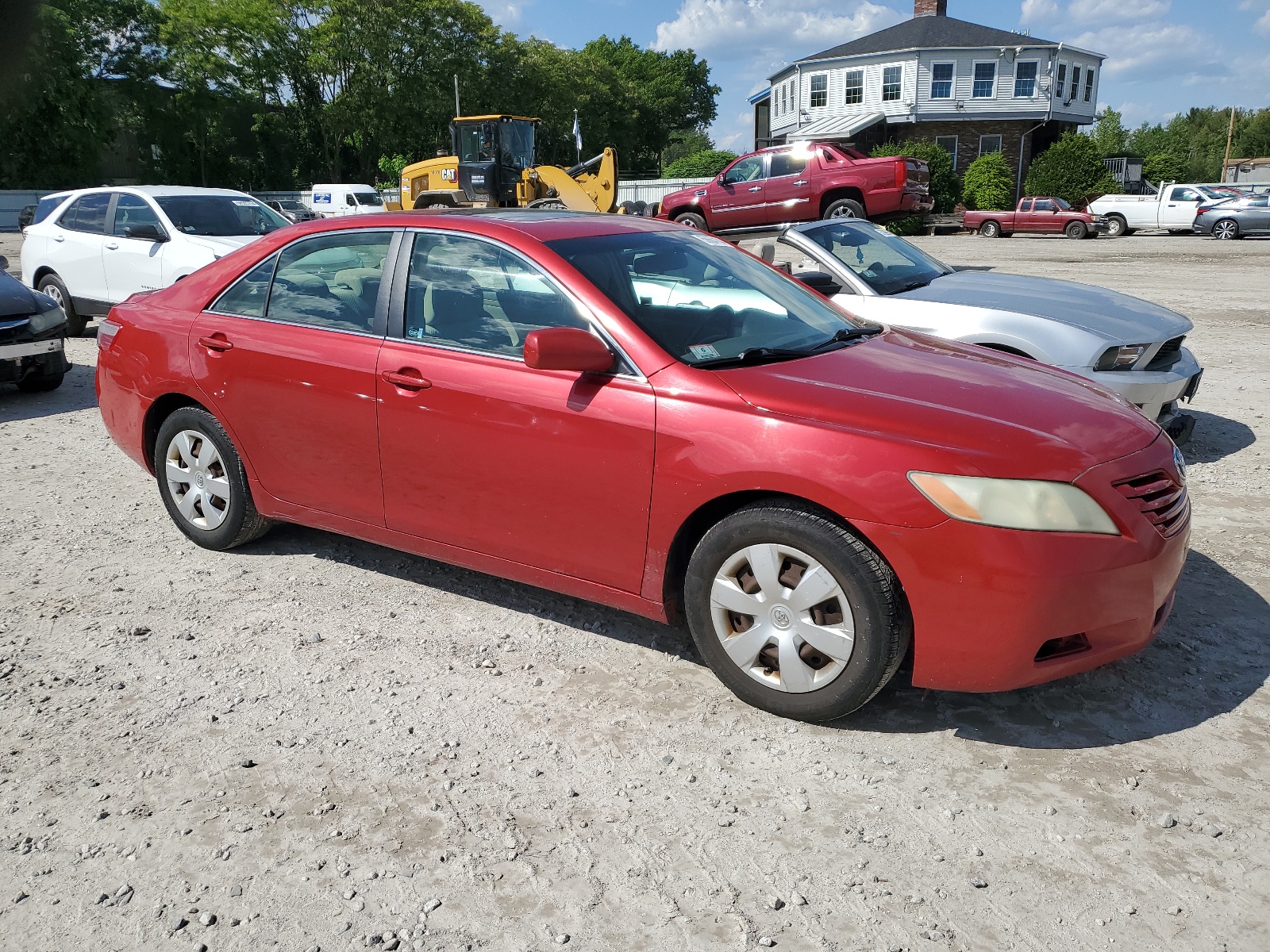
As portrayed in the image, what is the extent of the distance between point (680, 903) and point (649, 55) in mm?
98965

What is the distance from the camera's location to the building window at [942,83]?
157 feet

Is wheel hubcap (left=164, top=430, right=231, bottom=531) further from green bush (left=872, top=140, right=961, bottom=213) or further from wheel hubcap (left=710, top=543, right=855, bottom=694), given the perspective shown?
green bush (left=872, top=140, right=961, bottom=213)

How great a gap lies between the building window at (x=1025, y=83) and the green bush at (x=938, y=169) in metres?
9.56

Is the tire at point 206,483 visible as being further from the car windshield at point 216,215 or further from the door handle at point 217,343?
the car windshield at point 216,215

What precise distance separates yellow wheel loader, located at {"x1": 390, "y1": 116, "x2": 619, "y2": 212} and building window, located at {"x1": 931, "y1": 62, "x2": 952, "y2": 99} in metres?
29.4

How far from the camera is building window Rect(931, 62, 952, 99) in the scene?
47.8 meters


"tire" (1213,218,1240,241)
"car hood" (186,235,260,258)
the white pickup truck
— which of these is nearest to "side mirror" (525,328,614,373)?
"car hood" (186,235,260,258)

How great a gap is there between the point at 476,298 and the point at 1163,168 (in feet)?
168

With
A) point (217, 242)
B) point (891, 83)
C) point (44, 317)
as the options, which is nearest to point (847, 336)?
point (44, 317)

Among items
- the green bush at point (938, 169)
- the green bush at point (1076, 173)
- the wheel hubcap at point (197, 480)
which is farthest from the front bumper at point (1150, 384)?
the green bush at point (1076, 173)

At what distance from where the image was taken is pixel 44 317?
896 centimetres

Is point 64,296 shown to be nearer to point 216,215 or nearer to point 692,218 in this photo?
point 216,215

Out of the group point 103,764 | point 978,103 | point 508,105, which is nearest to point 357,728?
point 103,764

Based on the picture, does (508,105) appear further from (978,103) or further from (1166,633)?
(1166,633)
